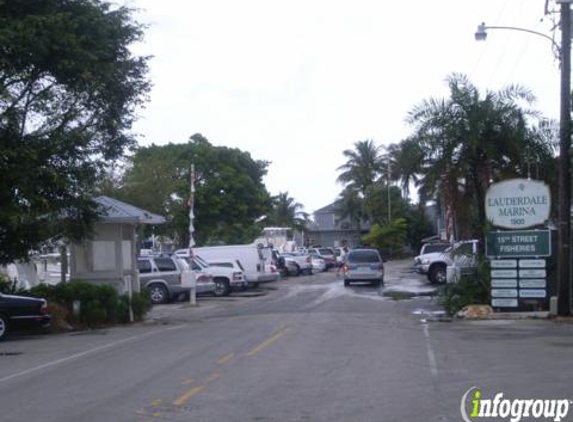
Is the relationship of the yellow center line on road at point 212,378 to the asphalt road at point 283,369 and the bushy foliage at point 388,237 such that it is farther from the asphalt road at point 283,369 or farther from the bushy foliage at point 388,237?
the bushy foliage at point 388,237

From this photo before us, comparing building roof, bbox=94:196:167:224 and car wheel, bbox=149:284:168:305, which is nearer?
building roof, bbox=94:196:167:224

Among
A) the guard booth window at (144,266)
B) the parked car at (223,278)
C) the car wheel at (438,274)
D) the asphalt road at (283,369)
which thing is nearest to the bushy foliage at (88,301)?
the asphalt road at (283,369)

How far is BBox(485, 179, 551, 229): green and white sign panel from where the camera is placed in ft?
74.1

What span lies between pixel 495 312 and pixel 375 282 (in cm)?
1730

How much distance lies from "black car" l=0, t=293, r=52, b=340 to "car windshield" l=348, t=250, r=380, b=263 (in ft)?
66.6

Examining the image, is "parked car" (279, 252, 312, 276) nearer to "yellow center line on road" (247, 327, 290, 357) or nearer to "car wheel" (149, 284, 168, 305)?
"car wheel" (149, 284, 168, 305)

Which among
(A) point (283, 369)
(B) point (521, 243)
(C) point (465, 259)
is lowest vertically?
(A) point (283, 369)

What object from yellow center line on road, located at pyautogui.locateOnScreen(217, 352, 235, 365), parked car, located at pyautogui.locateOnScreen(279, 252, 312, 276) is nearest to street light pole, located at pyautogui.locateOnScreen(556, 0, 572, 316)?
yellow center line on road, located at pyautogui.locateOnScreen(217, 352, 235, 365)

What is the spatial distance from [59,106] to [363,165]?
5845 cm

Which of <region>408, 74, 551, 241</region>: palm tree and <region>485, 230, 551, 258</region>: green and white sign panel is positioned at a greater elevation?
<region>408, 74, 551, 241</region>: palm tree

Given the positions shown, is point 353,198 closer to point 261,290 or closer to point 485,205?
point 261,290

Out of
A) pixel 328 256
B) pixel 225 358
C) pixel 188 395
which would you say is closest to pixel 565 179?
pixel 225 358

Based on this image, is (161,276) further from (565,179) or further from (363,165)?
(363,165)

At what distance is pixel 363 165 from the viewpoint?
260 ft
